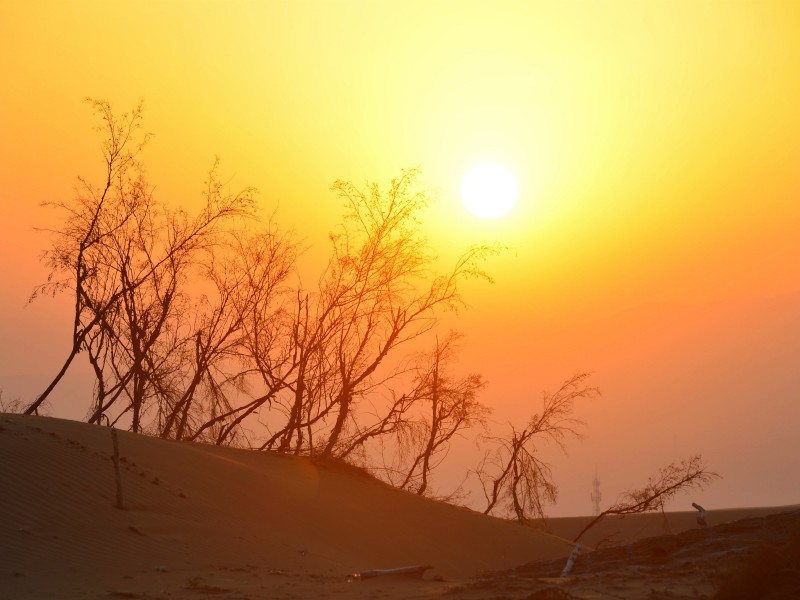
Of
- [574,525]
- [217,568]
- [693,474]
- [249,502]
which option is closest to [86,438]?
[249,502]

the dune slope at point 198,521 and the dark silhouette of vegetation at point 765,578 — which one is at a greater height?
the dune slope at point 198,521

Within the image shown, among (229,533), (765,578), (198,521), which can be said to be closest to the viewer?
(765,578)

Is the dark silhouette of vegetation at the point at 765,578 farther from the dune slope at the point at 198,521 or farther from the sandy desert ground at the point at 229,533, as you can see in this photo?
the dune slope at the point at 198,521

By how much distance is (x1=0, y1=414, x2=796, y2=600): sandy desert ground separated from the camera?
39.2 feet

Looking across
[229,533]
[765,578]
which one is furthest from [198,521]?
[765,578]

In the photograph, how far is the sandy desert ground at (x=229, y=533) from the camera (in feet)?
39.2

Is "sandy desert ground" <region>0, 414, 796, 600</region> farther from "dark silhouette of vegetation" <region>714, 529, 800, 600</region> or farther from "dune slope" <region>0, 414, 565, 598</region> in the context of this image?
"dark silhouette of vegetation" <region>714, 529, 800, 600</region>

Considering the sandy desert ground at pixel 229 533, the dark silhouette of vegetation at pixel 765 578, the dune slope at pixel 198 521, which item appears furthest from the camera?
the dune slope at pixel 198 521

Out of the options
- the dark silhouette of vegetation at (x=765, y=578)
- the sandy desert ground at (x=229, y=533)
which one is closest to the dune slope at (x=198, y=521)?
the sandy desert ground at (x=229, y=533)

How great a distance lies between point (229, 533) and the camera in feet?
56.7

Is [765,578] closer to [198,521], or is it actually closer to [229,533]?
[229,533]

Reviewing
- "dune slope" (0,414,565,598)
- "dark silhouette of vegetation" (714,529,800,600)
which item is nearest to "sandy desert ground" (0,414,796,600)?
"dune slope" (0,414,565,598)

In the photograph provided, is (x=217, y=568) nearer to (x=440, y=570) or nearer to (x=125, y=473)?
(x=125, y=473)

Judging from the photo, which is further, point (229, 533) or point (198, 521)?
point (198, 521)
